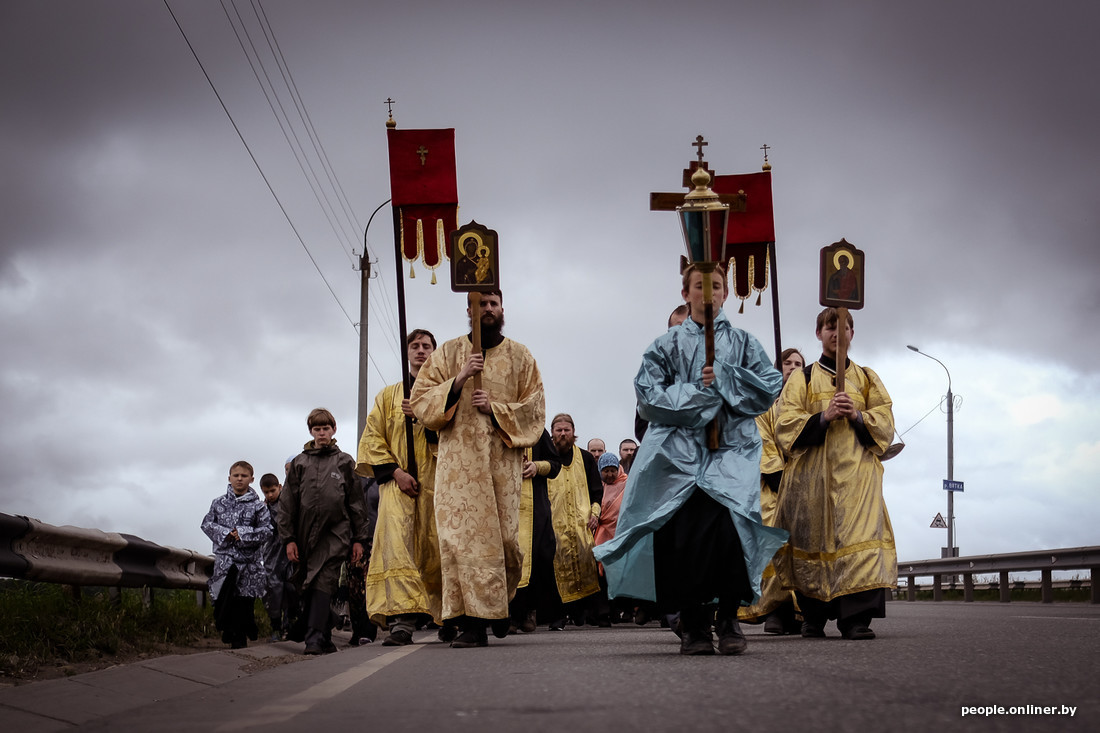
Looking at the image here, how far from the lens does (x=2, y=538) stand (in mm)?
7004

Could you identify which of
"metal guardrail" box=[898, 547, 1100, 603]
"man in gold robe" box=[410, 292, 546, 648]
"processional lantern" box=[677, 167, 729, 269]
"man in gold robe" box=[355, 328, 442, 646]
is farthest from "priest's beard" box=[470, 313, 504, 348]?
"metal guardrail" box=[898, 547, 1100, 603]

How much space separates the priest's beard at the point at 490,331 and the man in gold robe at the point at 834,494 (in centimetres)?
189

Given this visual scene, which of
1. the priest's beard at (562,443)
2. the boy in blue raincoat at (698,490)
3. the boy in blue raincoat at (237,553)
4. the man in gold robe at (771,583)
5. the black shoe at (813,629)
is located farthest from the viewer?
the priest's beard at (562,443)

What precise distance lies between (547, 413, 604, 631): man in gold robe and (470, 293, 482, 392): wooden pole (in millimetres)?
4244

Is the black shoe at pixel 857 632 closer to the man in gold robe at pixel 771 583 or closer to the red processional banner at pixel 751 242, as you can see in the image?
the man in gold robe at pixel 771 583

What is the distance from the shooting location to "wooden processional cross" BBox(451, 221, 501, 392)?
9.20 m

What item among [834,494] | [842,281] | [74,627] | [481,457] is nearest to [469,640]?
[481,457]

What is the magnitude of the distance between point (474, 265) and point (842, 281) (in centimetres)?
237

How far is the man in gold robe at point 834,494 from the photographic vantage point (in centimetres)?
849

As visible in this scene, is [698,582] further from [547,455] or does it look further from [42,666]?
[547,455]

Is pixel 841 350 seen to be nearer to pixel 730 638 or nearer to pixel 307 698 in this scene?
pixel 730 638

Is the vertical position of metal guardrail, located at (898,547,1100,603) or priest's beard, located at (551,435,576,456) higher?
priest's beard, located at (551,435,576,456)

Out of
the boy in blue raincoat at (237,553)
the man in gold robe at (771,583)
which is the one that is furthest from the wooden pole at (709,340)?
the boy in blue raincoat at (237,553)

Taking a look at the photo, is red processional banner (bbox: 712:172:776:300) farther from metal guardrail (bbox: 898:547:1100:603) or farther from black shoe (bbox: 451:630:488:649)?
black shoe (bbox: 451:630:488:649)
